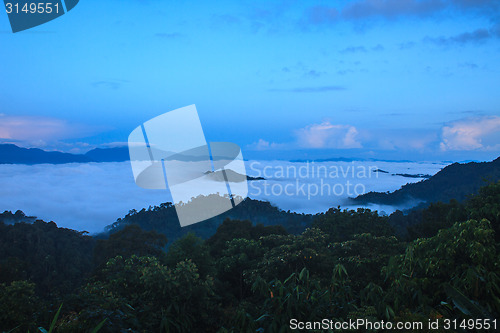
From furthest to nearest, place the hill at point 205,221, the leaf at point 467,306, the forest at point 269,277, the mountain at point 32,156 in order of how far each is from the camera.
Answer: the mountain at point 32,156
the hill at point 205,221
the forest at point 269,277
the leaf at point 467,306

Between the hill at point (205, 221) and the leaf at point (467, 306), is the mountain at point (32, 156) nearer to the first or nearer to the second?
the hill at point (205, 221)

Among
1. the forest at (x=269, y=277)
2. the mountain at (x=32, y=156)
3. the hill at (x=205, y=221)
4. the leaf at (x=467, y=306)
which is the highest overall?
the mountain at (x=32, y=156)

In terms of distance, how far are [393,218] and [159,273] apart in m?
32.9

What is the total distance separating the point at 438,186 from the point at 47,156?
104251mm

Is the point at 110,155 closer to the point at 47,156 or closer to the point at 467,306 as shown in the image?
the point at 47,156

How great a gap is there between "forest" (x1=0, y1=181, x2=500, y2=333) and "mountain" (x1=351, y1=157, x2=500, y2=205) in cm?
4424

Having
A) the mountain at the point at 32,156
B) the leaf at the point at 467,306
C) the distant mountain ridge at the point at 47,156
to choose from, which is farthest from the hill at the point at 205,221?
the mountain at the point at 32,156

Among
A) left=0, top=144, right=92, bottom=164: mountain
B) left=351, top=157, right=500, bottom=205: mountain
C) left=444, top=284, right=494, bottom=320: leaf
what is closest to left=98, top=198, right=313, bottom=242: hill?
left=351, top=157, right=500, bottom=205: mountain

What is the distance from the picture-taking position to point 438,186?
211 ft

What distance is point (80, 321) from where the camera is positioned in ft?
17.6

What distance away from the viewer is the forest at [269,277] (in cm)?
561

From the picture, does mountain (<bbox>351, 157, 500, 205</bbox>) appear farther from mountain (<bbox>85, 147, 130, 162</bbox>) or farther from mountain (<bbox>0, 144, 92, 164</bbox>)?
mountain (<bbox>0, 144, 92, 164</bbox>)

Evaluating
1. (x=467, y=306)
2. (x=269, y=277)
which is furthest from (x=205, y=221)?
(x=467, y=306)

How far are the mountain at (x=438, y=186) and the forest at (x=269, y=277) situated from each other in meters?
44.2
